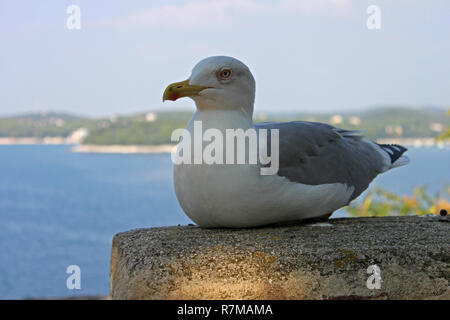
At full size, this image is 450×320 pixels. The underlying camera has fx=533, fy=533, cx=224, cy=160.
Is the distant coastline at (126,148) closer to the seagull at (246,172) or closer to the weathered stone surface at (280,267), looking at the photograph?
the seagull at (246,172)

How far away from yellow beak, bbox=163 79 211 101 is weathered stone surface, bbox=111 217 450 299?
828mm

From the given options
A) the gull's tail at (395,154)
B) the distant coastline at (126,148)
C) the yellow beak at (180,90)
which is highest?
the yellow beak at (180,90)

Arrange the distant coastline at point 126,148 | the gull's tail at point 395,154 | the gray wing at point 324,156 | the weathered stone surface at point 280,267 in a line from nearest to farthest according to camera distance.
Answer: the weathered stone surface at point 280,267 < the gray wing at point 324,156 < the gull's tail at point 395,154 < the distant coastline at point 126,148

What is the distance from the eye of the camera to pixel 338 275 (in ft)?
8.85

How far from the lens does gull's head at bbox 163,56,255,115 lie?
9.98 ft

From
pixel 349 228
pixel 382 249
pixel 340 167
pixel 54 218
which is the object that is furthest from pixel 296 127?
pixel 54 218

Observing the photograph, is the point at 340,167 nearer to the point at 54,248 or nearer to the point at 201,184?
the point at 201,184

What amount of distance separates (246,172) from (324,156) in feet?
2.19

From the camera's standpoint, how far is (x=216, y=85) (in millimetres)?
3072

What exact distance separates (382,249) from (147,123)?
697 inches

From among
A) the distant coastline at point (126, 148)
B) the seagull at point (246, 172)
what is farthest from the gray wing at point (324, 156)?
the distant coastline at point (126, 148)

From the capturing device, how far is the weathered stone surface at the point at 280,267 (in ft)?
8.61

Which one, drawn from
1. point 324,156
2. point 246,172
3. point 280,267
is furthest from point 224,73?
point 280,267
